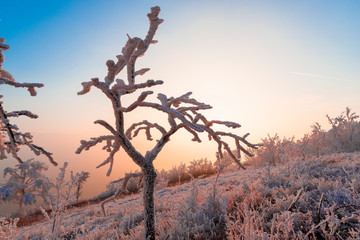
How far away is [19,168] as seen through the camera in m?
15.9

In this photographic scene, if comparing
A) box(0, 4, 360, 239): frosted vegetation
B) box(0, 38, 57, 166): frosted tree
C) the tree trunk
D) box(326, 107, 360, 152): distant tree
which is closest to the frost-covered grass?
box(0, 4, 360, 239): frosted vegetation

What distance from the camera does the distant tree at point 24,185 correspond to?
49.3 feet

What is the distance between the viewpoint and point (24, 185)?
50.8 feet

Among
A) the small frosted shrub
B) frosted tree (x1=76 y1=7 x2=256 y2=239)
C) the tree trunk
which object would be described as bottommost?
the small frosted shrub

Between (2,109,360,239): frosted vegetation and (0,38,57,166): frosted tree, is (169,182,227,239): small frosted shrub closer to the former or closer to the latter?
(2,109,360,239): frosted vegetation

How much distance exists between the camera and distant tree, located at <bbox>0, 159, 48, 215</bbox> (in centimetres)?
1502

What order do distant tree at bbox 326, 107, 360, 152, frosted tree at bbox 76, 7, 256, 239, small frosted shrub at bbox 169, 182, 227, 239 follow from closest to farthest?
frosted tree at bbox 76, 7, 256, 239, small frosted shrub at bbox 169, 182, 227, 239, distant tree at bbox 326, 107, 360, 152

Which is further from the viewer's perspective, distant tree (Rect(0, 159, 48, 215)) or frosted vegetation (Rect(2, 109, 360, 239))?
distant tree (Rect(0, 159, 48, 215))

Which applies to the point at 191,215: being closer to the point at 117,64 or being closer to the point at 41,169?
the point at 117,64

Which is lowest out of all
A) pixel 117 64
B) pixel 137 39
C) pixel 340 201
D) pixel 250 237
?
pixel 340 201

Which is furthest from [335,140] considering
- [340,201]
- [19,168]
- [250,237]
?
[19,168]

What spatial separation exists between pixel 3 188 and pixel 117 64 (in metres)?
19.1

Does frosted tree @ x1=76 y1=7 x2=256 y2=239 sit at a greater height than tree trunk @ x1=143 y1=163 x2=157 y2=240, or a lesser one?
greater

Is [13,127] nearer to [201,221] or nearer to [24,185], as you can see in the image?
[201,221]
